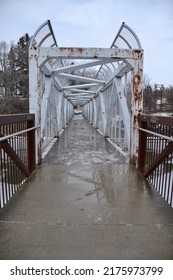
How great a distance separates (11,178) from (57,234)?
1553 millimetres

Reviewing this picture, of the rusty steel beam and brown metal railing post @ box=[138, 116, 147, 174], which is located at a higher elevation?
the rusty steel beam

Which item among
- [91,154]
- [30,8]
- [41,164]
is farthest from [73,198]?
[30,8]

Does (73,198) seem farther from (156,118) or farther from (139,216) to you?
(156,118)

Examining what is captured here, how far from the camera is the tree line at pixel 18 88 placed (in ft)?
108

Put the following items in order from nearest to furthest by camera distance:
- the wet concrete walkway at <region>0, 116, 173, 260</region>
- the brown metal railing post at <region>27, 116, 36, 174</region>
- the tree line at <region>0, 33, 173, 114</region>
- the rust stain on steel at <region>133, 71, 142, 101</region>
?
the wet concrete walkway at <region>0, 116, 173, 260</region> < the brown metal railing post at <region>27, 116, 36, 174</region> < the rust stain on steel at <region>133, 71, 142, 101</region> < the tree line at <region>0, 33, 173, 114</region>

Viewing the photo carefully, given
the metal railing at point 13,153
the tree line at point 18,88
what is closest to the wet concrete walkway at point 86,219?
the metal railing at point 13,153

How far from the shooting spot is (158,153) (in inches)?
164

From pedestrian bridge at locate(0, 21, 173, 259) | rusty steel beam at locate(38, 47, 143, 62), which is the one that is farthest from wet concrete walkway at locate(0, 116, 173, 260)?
rusty steel beam at locate(38, 47, 143, 62)

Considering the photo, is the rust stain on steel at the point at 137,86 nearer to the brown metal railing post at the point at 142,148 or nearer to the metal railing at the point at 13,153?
the brown metal railing post at the point at 142,148

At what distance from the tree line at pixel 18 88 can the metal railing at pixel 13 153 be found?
2677 cm

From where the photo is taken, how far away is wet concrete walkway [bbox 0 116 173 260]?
2.25 m

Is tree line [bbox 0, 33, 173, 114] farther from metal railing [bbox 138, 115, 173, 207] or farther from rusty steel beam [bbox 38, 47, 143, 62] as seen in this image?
metal railing [bbox 138, 115, 173, 207]

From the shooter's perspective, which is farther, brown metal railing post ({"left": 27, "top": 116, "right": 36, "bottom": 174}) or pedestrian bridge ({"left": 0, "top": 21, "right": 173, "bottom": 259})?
brown metal railing post ({"left": 27, "top": 116, "right": 36, "bottom": 174})

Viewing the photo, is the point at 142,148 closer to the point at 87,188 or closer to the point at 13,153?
the point at 87,188
